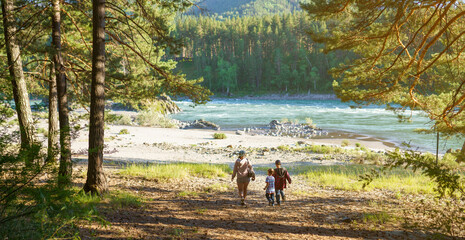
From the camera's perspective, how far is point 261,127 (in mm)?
32312

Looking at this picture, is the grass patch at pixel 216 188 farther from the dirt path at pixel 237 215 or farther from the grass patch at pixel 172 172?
the grass patch at pixel 172 172

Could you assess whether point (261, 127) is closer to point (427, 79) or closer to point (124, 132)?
point (124, 132)

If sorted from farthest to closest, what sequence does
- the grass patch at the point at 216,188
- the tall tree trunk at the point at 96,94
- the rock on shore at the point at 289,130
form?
the rock on shore at the point at 289,130
the grass patch at the point at 216,188
the tall tree trunk at the point at 96,94

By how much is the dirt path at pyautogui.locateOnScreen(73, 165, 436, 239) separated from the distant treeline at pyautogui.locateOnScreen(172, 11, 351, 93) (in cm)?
6980

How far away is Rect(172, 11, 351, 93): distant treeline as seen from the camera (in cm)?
7825

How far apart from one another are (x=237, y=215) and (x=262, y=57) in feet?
281

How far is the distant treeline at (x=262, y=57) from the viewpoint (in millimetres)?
78250

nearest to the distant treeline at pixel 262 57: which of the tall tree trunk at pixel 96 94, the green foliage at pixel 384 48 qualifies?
the green foliage at pixel 384 48

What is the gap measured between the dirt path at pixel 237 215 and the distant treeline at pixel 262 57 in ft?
229

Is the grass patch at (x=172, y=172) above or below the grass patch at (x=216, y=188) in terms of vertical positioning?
above

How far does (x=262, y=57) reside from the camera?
291ft

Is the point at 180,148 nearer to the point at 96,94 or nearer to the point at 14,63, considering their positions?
the point at 14,63

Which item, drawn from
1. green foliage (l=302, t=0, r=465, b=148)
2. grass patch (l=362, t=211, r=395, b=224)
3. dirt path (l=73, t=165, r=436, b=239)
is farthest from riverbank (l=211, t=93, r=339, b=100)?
grass patch (l=362, t=211, r=395, b=224)

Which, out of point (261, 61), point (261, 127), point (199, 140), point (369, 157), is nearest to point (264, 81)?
point (261, 61)
